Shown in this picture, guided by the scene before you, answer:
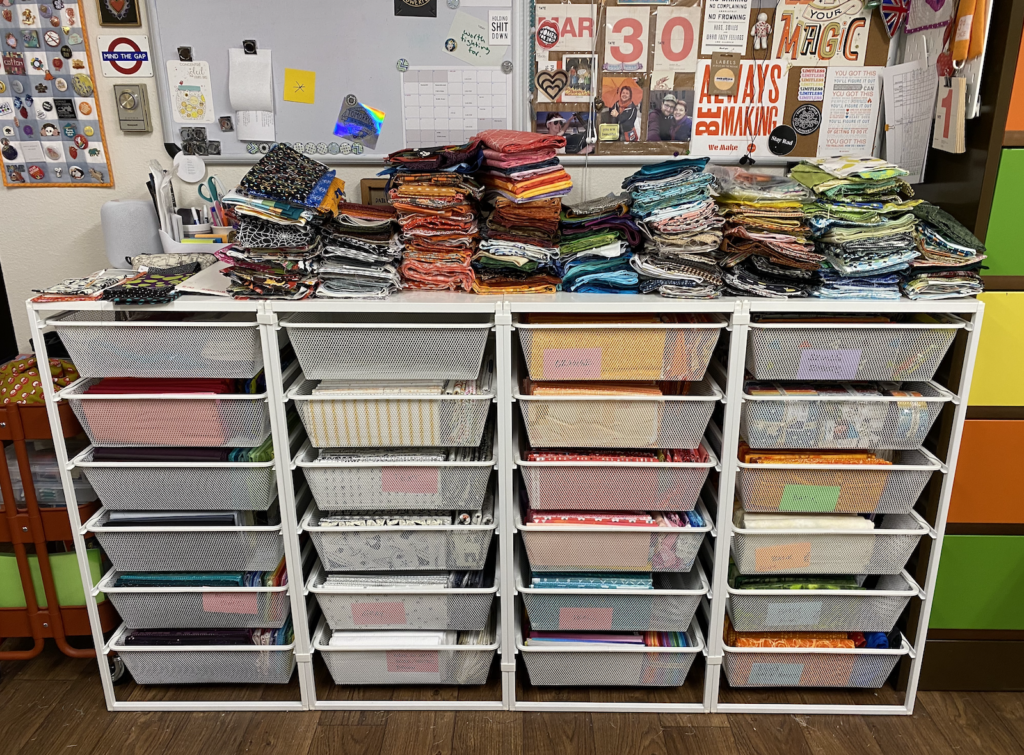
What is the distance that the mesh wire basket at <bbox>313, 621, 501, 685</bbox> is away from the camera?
6.42 ft

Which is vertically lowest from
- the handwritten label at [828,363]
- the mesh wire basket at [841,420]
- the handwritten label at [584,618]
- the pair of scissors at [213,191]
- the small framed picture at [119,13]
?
the handwritten label at [584,618]

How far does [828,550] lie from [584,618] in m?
0.62

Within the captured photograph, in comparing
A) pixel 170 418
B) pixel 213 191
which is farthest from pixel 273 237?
pixel 213 191

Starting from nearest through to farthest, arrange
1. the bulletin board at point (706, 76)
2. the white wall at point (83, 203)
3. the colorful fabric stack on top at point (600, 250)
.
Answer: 1. the colorful fabric stack on top at point (600, 250)
2. the bulletin board at point (706, 76)
3. the white wall at point (83, 203)

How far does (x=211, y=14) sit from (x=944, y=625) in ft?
8.16

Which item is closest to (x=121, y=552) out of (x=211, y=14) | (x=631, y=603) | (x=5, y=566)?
(x=5, y=566)

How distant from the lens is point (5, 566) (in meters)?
2.04

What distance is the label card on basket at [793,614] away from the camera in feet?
6.28

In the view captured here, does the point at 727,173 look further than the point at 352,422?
Yes

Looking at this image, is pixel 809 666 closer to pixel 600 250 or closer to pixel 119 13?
pixel 600 250

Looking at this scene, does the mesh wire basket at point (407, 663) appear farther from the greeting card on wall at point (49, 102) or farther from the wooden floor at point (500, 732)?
the greeting card on wall at point (49, 102)

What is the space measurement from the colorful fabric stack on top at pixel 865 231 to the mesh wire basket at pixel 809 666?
90 centimetres

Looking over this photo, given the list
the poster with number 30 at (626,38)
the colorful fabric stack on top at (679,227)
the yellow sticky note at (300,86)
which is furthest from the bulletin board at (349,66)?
the colorful fabric stack on top at (679,227)

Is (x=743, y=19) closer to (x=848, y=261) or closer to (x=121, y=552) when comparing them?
(x=848, y=261)
